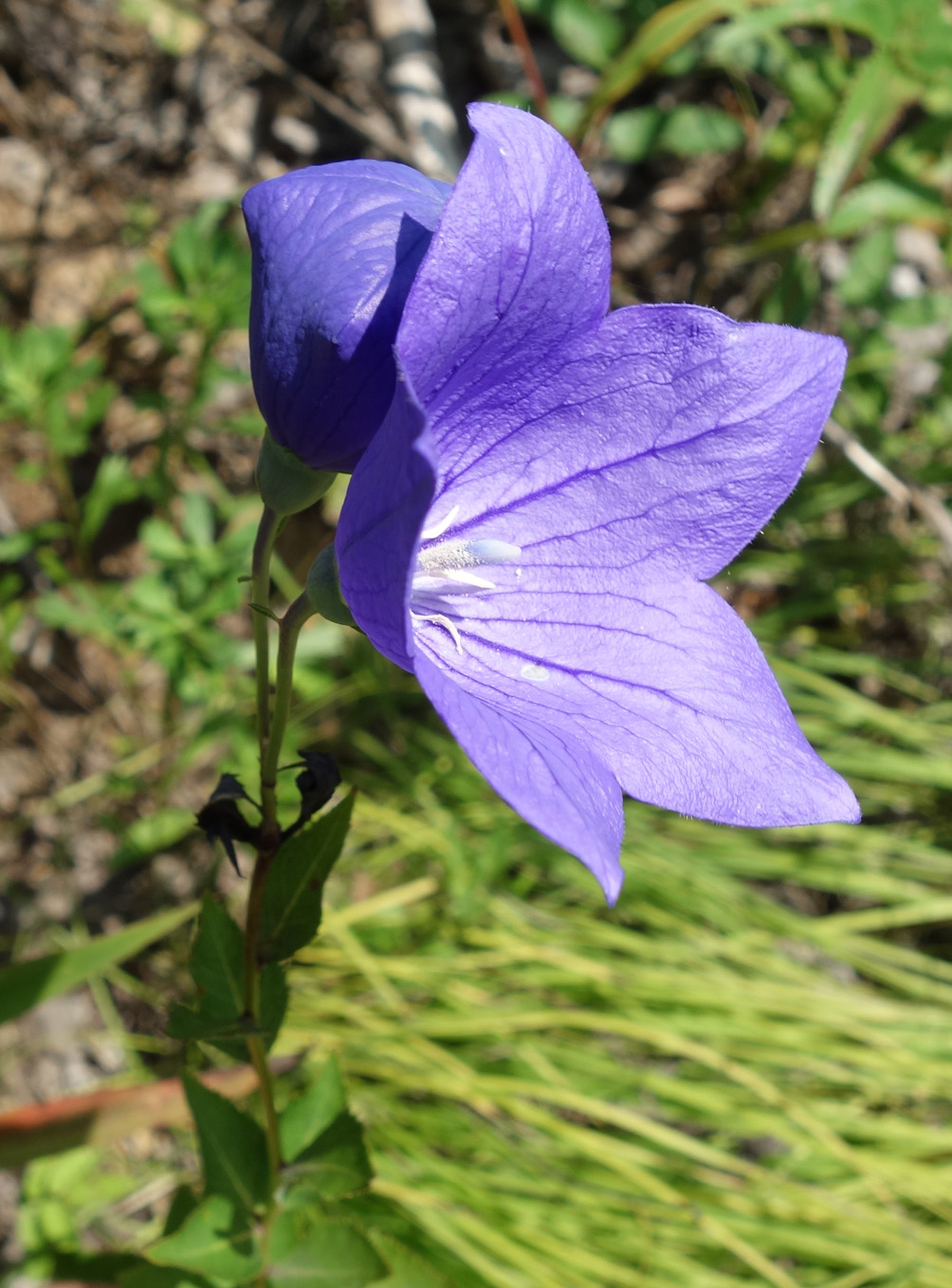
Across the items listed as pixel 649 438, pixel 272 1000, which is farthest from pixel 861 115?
pixel 272 1000

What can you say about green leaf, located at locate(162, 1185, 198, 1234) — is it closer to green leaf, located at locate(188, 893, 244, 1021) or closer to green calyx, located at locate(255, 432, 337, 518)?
green leaf, located at locate(188, 893, 244, 1021)

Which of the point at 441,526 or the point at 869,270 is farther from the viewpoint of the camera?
the point at 869,270

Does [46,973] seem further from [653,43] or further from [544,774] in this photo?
[653,43]

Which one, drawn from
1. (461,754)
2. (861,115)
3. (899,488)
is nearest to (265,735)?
(461,754)

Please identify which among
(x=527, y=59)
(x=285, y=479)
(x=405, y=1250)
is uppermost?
(x=527, y=59)

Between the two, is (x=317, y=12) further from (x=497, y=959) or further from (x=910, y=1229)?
(x=910, y=1229)

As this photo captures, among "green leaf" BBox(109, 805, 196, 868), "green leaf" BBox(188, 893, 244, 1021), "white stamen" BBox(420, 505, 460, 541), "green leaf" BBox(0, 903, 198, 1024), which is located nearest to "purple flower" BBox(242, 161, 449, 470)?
"white stamen" BBox(420, 505, 460, 541)

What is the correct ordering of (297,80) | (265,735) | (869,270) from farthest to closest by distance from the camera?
(869,270) → (297,80) → (265,735)

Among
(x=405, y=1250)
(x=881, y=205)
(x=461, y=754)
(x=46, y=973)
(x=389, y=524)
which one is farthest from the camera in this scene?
(x=461, y=754)

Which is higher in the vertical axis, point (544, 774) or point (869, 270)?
point (869, 270)
